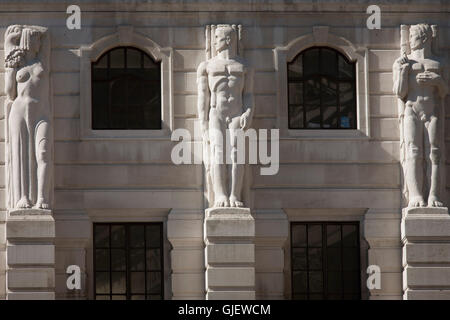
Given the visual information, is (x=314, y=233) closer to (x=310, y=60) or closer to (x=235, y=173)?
(x=235, y=173)

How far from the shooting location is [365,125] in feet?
250

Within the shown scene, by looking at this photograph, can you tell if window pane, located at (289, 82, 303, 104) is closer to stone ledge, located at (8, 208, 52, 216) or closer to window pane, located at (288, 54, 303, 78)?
window pane, located at (288, 54, 303, 78)

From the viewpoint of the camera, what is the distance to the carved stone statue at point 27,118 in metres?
74.8

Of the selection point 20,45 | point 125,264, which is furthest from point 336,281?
point 20,45

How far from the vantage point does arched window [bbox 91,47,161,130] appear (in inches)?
2992

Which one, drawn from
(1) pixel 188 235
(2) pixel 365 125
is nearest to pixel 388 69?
(2) pixel 365 125

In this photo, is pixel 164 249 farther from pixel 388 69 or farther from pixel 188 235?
pixel 388 69

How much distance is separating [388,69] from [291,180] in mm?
3854

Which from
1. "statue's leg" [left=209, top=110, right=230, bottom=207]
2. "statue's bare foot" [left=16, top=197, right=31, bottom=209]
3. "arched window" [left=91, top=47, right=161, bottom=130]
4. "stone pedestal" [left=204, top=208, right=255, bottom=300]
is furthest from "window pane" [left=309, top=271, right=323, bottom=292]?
"statue's bare foot" [left=16, top=197, right=31, bottom=209]

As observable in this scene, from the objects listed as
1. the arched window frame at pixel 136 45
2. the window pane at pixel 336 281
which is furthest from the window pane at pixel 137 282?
the window pane at pixel 336 281

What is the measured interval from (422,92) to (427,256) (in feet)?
13.9

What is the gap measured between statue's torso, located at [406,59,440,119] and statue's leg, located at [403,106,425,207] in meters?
0.25

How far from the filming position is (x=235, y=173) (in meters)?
75.1

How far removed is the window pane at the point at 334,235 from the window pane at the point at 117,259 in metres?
5.28
